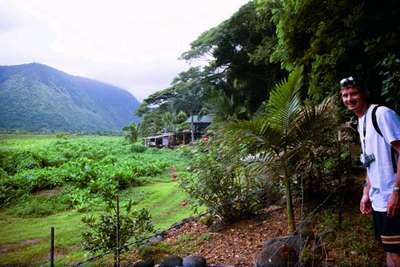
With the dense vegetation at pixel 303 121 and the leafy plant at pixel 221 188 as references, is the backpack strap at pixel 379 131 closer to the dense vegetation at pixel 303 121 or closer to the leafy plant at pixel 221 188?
the dense vegetation at pixel 303 121

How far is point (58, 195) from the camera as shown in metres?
10.0

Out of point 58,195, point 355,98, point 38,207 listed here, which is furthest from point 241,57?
point 355,98

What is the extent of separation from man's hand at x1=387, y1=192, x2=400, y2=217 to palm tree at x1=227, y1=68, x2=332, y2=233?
152cm

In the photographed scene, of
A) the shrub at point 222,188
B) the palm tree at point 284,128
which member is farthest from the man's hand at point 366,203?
the shrub at point 222,188

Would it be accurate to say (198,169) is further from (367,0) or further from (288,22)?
(367,0)

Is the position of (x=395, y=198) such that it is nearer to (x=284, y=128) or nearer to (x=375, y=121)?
(x=375, y=121)

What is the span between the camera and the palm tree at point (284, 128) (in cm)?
339

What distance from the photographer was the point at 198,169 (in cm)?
488

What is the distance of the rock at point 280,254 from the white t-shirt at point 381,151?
1174 mm

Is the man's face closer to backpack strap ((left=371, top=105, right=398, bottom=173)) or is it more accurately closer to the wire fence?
backpack strap ((left=371, top=105, right=398, bottom=173))

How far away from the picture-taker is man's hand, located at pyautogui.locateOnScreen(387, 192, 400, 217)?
1868 mm

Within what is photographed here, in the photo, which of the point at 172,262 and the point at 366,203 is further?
the point at 172,262

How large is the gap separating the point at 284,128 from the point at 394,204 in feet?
5.40

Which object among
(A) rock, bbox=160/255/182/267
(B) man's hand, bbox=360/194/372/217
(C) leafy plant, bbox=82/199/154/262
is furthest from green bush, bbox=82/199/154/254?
(B) man's hand, bbox=360/194/372/217
